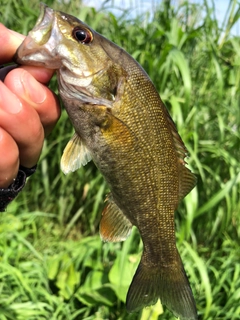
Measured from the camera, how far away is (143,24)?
3141 mm

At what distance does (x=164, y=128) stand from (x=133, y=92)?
15 cm

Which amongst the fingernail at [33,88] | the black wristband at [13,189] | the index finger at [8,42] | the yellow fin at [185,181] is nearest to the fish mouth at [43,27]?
the fingernail at [33,88]

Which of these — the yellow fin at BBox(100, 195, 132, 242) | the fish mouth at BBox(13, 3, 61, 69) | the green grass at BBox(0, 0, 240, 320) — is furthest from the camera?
the green grass at BBox(0, 0, 240, 320)

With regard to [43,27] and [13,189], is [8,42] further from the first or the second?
[13,189]

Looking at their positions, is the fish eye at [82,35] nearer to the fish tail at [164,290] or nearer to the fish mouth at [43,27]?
the fish mouth at [43,27]

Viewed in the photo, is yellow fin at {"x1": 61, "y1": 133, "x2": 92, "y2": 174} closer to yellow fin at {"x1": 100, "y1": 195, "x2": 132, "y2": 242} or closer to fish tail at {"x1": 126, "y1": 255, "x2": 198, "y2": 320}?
yellow fin at {"x1": 100, "y1": 195, "x2": 132, "y2": 242}

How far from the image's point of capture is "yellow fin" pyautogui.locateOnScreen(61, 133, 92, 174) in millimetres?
1287

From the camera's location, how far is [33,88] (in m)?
1.23

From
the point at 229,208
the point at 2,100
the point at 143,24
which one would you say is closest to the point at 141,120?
the point at 2,100

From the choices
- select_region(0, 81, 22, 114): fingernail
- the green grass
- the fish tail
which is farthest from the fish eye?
Result: the green grass

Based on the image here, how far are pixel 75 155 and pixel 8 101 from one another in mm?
260

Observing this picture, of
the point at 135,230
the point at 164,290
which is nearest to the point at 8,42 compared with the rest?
the point at 164,290

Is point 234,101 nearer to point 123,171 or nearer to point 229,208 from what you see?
point 229,208

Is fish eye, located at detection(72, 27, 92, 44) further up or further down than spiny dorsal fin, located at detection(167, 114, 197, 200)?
further up
